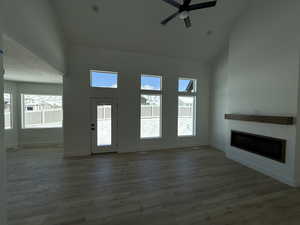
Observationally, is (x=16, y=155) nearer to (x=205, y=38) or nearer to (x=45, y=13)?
(x=45, y=13)

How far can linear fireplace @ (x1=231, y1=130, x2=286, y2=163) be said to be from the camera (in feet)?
10.4

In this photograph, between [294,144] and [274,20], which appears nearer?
[294,144]

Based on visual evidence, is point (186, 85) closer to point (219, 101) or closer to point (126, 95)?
point (219, 101)

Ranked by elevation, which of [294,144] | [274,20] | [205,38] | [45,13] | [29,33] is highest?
[205,38]

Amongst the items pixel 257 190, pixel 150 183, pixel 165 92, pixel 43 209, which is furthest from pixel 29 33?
pixel 257 190

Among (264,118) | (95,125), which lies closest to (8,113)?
(95,125)

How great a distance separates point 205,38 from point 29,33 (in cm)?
455

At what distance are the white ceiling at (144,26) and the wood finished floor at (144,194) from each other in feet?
11.4

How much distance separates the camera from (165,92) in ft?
17.3

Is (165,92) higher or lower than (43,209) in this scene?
higher

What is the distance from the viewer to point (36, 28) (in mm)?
2369

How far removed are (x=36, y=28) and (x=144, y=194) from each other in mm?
3213

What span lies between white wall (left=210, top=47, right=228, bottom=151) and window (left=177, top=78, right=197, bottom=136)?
0.71m

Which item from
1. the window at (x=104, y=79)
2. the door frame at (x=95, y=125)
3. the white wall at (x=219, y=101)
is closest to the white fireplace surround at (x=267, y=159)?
the white wall at (x=219, y=101)
